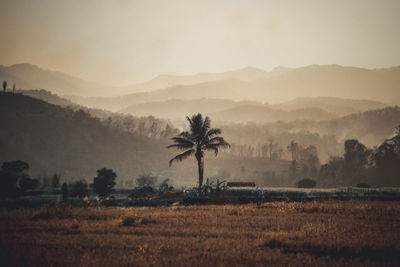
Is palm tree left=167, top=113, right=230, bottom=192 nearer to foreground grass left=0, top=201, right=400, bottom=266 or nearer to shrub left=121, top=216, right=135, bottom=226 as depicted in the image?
foreground grass left=0, top=201, right=400, bottom=266

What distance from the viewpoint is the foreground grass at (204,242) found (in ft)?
32.5

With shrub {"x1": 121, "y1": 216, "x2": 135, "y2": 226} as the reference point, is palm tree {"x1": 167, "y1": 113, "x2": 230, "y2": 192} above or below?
above

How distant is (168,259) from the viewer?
9.93 m

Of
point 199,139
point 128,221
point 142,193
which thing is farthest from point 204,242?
→ point 142,193

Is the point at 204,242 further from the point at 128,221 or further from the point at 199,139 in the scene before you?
the point at 199,139

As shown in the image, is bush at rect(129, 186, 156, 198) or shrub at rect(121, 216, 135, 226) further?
bush at rect(129, 186, 156, 198)

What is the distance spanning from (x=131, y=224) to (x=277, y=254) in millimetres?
8016

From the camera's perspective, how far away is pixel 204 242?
11992mm

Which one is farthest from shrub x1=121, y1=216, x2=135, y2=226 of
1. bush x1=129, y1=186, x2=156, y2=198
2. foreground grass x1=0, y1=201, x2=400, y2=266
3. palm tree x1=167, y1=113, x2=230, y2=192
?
bush x1=129, y1=186, x2=156, y2=198

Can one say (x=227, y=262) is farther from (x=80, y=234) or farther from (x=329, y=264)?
(x=80, y=234)

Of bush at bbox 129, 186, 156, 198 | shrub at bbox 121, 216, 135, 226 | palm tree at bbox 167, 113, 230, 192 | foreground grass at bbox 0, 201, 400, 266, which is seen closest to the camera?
foreground grass at bbox 0, 201, 400, 266

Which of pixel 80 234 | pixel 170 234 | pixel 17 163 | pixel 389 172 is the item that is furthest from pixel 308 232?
pixel 389 172

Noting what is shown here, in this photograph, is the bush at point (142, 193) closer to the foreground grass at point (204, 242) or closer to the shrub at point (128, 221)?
the foreground grass at point (204, 242)

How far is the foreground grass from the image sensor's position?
32.5 ft
